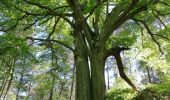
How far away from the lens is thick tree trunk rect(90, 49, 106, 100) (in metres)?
7.59

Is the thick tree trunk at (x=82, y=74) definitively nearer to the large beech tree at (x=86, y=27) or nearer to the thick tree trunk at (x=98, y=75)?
the large beech tree at (x=86, y=27)

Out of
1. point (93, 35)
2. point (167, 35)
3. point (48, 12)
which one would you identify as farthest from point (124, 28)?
point (48, 12)

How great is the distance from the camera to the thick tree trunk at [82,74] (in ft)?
25.2

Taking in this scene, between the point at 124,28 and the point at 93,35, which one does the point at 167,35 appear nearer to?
the point at 124,28

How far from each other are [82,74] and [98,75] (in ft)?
1.79

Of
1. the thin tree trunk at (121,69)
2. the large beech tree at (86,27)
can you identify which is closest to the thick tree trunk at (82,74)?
the large beech tree at (86,27)

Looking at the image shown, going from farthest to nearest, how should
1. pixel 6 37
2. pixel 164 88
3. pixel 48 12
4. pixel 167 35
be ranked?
pixel 167 35 → pixel 164 88 → pixel 48 12 → pixel 6 37

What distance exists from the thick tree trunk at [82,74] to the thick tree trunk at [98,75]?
191mm

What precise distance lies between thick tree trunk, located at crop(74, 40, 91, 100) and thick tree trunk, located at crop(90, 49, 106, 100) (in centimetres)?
19

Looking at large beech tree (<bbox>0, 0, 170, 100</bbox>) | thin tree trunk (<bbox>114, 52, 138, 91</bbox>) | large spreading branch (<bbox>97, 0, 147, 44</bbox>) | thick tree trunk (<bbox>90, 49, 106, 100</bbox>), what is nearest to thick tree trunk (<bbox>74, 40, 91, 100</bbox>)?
large beech tree (<bbox>0, 0, 170, 100</bbox>)

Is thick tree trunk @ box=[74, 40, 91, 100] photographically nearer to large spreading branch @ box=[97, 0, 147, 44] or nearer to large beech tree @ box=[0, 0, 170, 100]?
large beech tree @ box=[0, 0, 170, 100]

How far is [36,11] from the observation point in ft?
30.0

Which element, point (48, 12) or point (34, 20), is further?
point (34, 20)

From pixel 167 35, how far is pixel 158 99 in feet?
9.15
